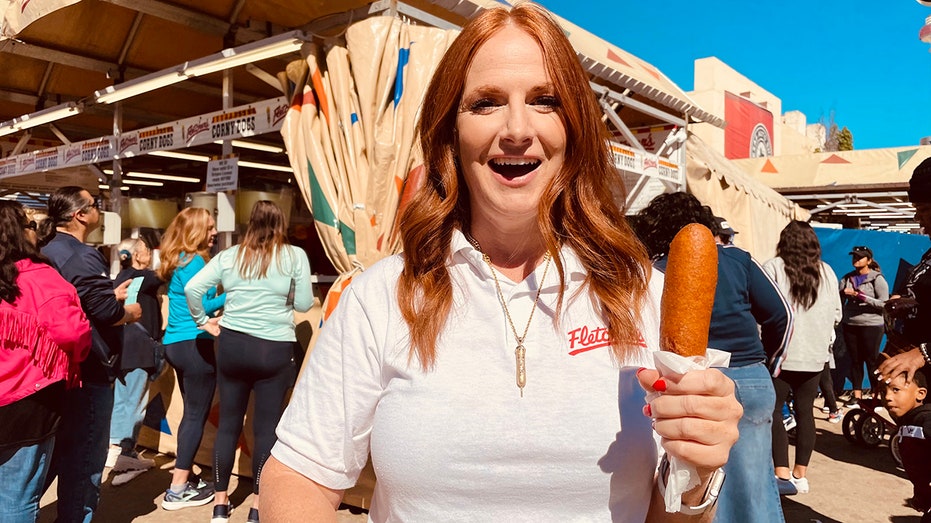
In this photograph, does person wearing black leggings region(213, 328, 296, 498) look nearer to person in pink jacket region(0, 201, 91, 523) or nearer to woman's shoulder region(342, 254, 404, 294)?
person in pink jacket region(0, 201, 91, 523)

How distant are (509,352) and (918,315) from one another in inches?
89.2

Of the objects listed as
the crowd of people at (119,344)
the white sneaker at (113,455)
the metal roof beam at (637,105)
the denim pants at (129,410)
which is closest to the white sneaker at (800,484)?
the metal roof beam at (637,105)

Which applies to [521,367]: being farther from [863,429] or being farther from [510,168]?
[863,429]

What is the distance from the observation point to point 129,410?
221 inches

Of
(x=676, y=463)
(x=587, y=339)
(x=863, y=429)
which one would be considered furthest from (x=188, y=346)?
(x=863, y=429)

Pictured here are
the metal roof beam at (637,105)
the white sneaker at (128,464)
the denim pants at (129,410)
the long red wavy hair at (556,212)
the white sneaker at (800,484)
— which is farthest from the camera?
the metal roof beam at (637,105)

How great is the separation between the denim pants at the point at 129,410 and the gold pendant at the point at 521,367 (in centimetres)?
541

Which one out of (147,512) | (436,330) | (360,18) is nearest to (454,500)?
(436,330)

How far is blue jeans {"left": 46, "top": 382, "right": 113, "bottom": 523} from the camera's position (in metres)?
3.52

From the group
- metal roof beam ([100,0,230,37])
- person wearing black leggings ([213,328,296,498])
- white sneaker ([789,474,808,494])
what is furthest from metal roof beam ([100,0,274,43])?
white sneaker ([789,474,808,494])

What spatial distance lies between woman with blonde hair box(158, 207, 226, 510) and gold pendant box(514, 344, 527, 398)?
3.89 m

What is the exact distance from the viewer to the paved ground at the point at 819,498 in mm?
4504

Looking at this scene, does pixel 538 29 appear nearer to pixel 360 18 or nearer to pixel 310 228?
pixel 360 18

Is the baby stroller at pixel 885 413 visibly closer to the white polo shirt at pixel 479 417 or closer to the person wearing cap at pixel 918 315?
the person wearing cap at pixel 918 315
